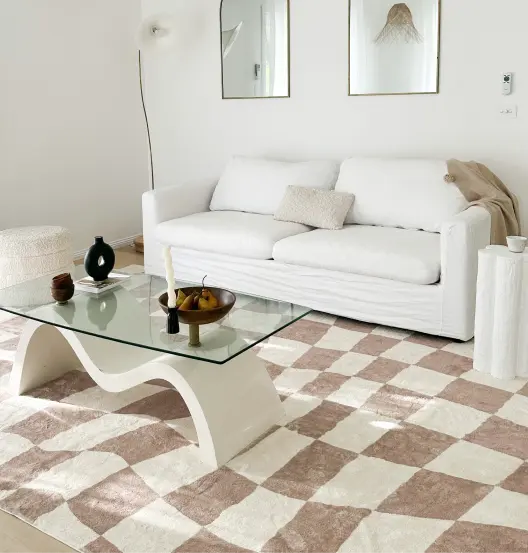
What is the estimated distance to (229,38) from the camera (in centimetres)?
510

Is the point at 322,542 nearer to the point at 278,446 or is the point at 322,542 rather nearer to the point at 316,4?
the point at 278,446

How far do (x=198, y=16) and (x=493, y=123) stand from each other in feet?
7.75

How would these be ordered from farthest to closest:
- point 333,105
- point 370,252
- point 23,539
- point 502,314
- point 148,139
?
point 148,139 → point 333,105 → point 370,252 → point 502,314 → point 23,539

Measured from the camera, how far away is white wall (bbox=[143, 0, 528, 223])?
4090 mm

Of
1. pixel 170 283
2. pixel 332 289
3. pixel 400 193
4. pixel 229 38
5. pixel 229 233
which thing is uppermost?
pixel 229 38

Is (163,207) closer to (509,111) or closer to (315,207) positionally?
(315,207)

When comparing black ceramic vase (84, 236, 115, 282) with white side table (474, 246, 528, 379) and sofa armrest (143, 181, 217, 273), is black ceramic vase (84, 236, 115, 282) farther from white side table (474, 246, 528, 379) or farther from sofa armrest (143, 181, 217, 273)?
white side table (474, 246, 528, 379)

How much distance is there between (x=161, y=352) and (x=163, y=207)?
2.07 m

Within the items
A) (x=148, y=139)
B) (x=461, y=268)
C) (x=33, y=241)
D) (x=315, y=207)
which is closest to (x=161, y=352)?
(x=461, y=268)

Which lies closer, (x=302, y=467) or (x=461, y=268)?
(x=302, y=467)

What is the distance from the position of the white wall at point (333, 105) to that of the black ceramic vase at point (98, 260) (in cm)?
217

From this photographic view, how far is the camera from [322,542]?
79.8 inches

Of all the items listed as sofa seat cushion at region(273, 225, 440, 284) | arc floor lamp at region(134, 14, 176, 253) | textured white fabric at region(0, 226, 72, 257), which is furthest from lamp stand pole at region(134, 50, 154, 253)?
sofa seat cushion at region(273, 225, 440, 284)

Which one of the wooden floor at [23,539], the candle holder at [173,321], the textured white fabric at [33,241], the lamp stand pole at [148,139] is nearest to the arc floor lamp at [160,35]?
the lamp stand pole at [148,139]
